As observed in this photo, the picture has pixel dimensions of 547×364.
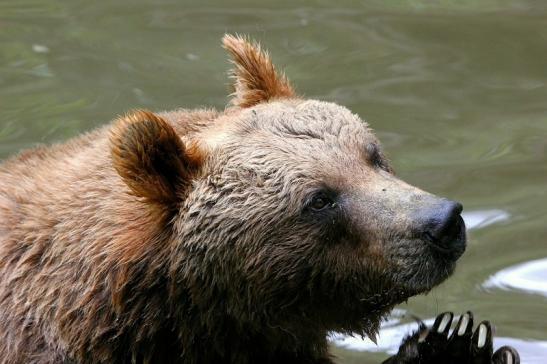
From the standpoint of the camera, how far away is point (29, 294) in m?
7.35

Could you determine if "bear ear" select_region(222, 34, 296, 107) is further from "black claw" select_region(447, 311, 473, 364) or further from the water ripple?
the water ripple

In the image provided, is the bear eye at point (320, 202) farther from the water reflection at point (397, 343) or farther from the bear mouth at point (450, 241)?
the water reflection at point (397, 343)

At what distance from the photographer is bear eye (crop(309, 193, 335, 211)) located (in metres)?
6.97

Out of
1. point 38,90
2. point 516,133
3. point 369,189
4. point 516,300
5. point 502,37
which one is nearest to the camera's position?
point 369,189

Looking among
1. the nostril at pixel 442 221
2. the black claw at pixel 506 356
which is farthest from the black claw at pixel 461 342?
the nostril at pixel 442 221

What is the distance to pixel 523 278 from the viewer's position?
979 centimetres

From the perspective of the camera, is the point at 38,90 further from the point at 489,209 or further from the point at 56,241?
the point at 56,241

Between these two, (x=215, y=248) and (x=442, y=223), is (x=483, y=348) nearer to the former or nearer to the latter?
(x=442, y=223)

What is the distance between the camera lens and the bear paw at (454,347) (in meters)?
8.08

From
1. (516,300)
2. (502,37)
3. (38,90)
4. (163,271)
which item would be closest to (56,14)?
(38,90)

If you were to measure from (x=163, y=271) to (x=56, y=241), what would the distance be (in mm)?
678

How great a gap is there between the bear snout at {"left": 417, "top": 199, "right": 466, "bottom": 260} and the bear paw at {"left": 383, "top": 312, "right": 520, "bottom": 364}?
4.80 ft

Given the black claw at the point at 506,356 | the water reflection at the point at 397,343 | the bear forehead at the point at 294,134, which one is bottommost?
the water reflection at the point at 397,343

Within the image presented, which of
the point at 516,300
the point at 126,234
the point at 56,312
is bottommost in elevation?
the point at 516,300
